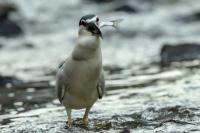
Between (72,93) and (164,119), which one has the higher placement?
(72,93)

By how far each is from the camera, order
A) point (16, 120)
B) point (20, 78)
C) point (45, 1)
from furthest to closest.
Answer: point (45, 1), point (20, 78), point (16, 120)

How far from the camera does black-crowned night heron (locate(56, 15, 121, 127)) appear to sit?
288 inches

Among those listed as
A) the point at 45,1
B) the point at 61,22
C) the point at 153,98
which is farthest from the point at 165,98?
the point at 45,1

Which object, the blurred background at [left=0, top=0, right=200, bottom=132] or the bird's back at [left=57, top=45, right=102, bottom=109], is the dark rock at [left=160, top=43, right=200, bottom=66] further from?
the bird's back at [left=57, top=45, right=102, bottom=109]

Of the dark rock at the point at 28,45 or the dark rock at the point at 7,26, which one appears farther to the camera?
the dark rock at the point at 7,26

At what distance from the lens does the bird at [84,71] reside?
731 cm

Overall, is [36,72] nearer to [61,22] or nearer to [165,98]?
[165,98]

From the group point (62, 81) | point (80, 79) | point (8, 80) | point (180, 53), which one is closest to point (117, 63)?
point (180, 53)

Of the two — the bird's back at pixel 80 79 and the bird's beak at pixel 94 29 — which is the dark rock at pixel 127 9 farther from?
the bird's beak at pixel 94 29

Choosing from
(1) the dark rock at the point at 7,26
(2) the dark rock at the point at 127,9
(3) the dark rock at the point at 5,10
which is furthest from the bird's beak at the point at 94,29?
(2) the dark rock at the point at 127,9

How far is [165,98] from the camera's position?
10312mm

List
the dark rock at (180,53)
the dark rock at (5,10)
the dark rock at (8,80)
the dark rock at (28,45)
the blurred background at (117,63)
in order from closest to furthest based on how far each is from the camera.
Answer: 1. the blurred background at (117,63)
2. the dark rock at (8,80)
3. the dark rock at (180,53)
4. the dark rock at (28,45)
5. the dark rock at (5,10)

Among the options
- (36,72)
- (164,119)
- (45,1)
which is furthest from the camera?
(45,1)

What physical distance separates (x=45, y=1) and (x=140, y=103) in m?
17.6
